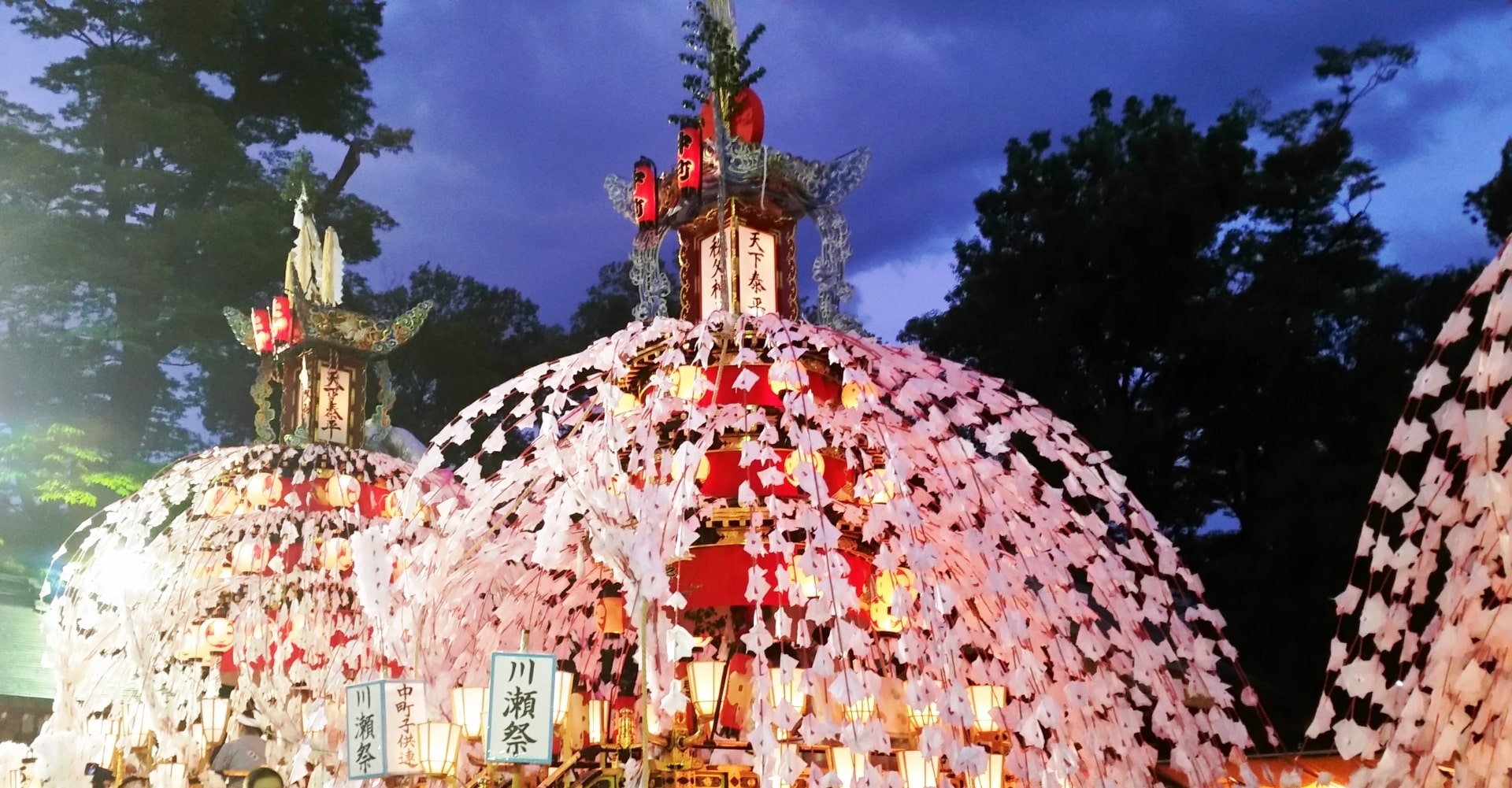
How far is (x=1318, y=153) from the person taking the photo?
1695cm

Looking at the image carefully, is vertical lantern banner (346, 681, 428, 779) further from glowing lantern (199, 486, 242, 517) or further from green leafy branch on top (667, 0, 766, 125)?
glowing lantern (199, 486, 242, 517)

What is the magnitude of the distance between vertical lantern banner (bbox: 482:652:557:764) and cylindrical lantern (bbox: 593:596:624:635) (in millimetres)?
2755

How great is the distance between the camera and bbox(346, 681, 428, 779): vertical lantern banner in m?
5.67

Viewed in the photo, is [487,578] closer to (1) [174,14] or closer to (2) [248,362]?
(2) [248,362]

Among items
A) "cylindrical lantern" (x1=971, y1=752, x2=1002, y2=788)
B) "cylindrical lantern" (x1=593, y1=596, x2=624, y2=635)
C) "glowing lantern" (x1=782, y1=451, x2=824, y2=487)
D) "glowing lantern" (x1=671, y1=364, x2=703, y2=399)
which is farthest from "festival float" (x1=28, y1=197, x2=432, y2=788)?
"cylindrical lantern" (x1=971, y1=752, x2=1002, y2=788)

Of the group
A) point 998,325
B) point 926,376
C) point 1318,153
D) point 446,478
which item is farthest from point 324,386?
point 1318,153

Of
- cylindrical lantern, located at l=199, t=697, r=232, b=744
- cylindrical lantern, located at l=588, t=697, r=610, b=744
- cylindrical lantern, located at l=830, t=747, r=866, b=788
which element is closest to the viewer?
cylindrical lantern, located at l=830, t=747, r=866, b=788

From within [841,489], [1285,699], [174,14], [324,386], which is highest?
[174,14]

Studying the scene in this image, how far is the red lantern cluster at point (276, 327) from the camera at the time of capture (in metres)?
17.2

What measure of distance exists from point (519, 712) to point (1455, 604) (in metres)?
3.94

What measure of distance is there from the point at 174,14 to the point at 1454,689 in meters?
26.7

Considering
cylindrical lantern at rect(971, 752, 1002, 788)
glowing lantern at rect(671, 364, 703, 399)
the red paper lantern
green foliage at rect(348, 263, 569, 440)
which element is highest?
green foliage at rect(348, 263, 569, 440)

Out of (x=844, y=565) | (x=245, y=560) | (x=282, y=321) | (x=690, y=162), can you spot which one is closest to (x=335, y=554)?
(x=245, y=560)

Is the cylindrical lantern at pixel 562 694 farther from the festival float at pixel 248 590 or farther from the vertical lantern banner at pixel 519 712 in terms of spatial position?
the festival float at pixel 248 590
